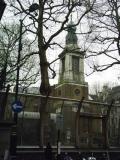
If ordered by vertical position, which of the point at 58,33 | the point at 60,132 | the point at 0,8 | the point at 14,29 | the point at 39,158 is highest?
the point at 14,29

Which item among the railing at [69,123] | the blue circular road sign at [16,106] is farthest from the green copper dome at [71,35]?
the blue circular road sign at [16,106]

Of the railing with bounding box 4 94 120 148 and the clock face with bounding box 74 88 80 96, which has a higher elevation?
the clock face with bounding box 74 88 80 96

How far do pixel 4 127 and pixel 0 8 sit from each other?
5398 millimetres

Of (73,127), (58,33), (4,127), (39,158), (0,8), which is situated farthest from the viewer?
(58,33)

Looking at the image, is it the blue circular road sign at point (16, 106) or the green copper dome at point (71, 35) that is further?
the green copper dome at point (71, 35)

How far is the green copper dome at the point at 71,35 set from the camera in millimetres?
25125

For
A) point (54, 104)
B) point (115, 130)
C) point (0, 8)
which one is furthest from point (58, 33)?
point (0, 8)

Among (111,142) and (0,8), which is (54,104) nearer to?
(111,142)

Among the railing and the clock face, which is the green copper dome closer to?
the railing

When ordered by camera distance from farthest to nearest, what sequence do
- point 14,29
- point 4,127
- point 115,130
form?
point 14,29 → point 115,130 → point 4,127

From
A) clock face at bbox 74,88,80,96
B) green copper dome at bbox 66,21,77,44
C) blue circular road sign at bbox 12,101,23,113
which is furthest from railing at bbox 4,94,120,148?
clock face at bbox 74,88,80,96

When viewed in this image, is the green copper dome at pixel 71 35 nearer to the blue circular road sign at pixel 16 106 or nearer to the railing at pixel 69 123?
the railing at pixel 69 123

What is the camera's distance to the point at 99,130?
21.2m

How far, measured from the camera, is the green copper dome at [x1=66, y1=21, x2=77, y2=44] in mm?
25125
